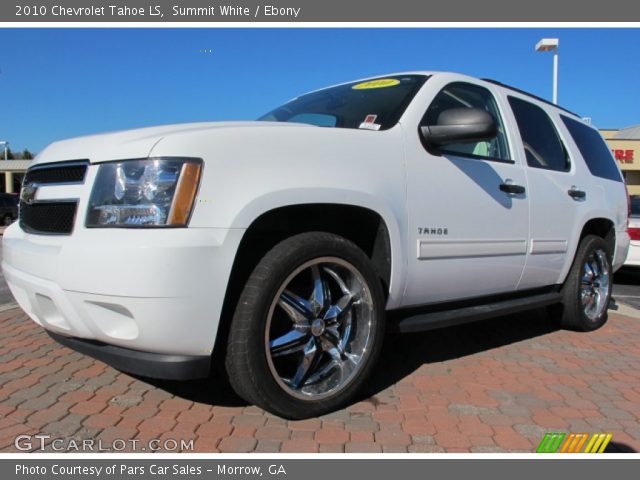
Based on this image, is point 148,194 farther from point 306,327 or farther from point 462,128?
point 462,128

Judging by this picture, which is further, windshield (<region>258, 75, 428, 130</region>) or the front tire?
windshield (<region>258, 75, 428, 130</region>)

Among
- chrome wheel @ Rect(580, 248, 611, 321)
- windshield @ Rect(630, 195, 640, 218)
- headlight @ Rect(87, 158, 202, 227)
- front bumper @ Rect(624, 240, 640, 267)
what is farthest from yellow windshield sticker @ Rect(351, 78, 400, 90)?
windshield @ Rect(630, 195, 640, 218)

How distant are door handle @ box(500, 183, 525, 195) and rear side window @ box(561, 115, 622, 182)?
143 cm

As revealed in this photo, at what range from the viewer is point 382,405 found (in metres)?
2.83

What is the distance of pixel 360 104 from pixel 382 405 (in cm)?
185

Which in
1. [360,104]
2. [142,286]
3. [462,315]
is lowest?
[462,315]

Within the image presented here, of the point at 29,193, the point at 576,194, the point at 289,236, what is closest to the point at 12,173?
the point at 29,193

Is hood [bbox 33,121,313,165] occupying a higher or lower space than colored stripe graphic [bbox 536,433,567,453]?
higher

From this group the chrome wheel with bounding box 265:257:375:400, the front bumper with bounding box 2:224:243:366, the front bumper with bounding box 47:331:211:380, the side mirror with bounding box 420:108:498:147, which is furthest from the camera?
the side mirror with bounding box 420:108:498:147

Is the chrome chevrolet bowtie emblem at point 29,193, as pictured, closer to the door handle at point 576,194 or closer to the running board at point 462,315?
the running board at point 462,315

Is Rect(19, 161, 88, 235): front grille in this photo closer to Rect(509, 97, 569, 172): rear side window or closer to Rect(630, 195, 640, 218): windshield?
Rect(509, 97, 569, 172): rear side window

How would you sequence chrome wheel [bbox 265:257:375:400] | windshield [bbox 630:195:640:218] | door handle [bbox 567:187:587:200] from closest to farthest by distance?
chrome wheel [bbox 265:257:375:400] < door handle [bbox 567:187:587:200] < windshield [bbox 630:195:640:218]

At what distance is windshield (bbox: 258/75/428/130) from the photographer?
3.07 m

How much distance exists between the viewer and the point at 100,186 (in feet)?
7.40
